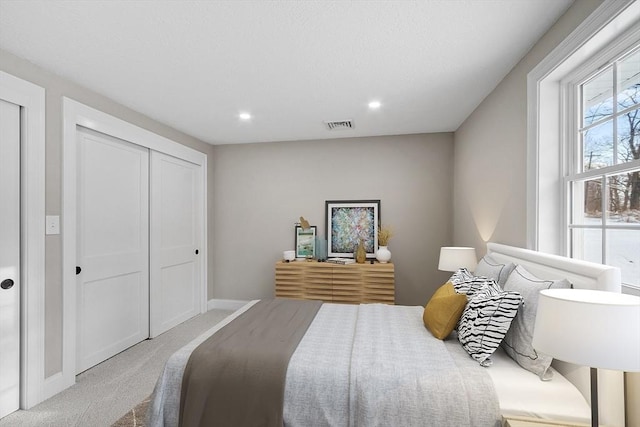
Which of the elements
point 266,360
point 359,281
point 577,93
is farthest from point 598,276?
point 359,281

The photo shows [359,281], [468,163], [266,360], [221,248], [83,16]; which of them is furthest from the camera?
[221,248]

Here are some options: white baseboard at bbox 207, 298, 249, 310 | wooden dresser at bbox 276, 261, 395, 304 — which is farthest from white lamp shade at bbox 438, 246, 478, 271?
white baseboard at bbox 207, 298, 249, 310

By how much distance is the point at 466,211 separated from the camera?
3.46 metres

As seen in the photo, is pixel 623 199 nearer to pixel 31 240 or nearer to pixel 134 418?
pixel 134 418

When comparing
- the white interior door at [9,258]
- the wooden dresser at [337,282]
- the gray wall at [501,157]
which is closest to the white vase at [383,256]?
the wooden dresser at [337,282]

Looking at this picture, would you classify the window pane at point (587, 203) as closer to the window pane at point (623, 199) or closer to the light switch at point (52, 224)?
the window pane at point (623, 199)

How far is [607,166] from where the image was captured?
158cm

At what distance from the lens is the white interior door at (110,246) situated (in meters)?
2.72

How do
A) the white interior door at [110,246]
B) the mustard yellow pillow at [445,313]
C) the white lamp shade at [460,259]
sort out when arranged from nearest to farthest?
the mustard yellow pillow at [445,313] < the white interior door at [110,246] < the white lamp shade at [460,259]

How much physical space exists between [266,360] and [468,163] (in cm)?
291

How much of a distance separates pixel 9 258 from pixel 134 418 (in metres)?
1.36

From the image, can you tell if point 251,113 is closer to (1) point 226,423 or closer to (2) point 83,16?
(2) point 83,16

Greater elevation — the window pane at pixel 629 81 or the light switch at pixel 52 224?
the window pane at pixel 629 81

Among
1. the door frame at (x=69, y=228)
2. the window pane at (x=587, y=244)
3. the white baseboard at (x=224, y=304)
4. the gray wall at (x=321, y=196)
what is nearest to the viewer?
the window pane at (x=587, y=244)
